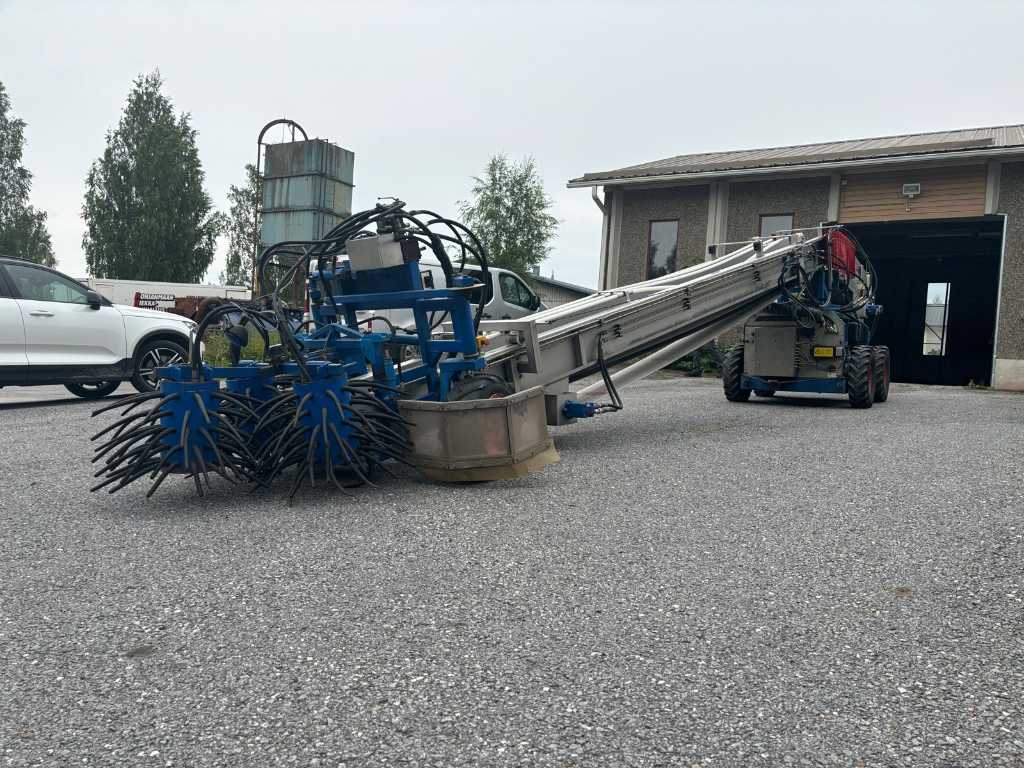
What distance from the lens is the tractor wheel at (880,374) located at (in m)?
11.9

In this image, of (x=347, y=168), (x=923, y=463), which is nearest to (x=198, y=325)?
(x=923, y=463)

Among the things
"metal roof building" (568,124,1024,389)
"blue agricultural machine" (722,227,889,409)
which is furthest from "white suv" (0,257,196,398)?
"metal roof building" (568,124,1024,389)

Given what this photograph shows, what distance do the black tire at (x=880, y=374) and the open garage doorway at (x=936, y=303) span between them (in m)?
7.21

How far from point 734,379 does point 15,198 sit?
38.3m

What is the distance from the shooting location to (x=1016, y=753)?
224cm

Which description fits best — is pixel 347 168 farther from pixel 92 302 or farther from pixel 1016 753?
pixel 1016 753

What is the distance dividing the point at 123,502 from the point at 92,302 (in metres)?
5.95

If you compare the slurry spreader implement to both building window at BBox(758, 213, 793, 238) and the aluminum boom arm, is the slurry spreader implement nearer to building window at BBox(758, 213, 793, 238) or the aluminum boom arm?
the aluminum boom arm

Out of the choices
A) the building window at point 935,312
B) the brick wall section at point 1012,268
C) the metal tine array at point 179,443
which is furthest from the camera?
the building window at point 935,312

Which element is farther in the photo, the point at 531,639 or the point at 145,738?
the point at 531,639

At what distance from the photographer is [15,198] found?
1534 inches

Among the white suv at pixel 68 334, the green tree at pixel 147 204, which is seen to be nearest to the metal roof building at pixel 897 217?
the white suv at pixel 68 334

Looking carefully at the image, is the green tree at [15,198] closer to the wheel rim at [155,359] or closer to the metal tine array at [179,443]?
the wheel rim at [155,359]

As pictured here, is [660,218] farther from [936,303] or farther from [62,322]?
[62,322]
